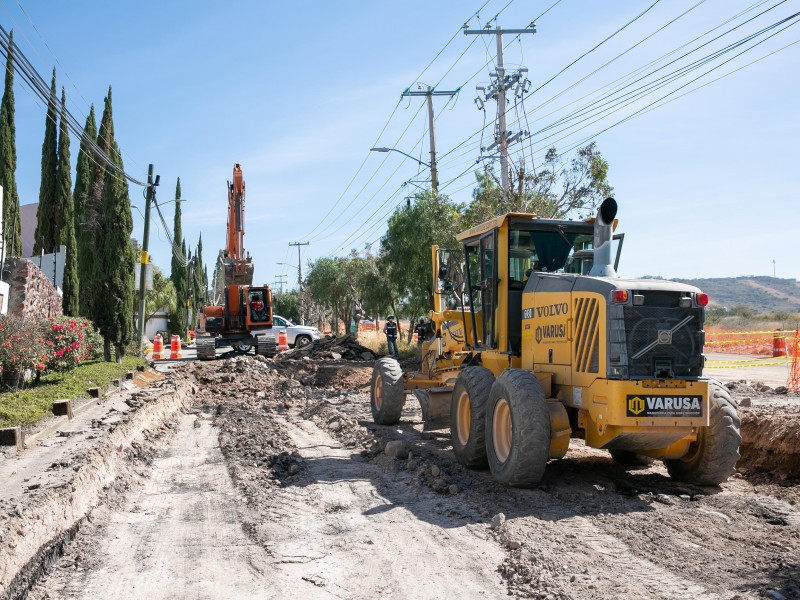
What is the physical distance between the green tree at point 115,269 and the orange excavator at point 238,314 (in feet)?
16.5

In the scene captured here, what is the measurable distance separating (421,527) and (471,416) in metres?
2.34

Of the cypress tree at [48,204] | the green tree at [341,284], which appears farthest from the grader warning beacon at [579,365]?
the green tree at [341,284]

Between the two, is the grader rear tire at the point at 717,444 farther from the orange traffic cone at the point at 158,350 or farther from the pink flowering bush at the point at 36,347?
the orange traffic cone at the point at 158,350

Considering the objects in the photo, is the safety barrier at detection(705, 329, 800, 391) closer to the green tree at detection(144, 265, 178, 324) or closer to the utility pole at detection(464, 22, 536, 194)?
the utility pole at detection(464, 22, 536, 194)

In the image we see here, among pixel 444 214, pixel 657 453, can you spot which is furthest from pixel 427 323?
pixel 444 214

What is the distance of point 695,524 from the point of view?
255 inches

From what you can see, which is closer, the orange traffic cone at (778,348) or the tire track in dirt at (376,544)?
the tire track in dirt at (376,544)

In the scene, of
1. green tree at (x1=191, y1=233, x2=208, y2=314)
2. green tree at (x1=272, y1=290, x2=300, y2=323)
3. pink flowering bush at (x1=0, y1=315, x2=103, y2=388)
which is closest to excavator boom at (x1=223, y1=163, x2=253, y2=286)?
pink flowering bush at (x1=0, y1=315, x2=103, y2=388)

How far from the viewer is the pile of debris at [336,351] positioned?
29.4 meters

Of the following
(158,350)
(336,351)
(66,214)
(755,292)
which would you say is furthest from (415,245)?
(755,292)

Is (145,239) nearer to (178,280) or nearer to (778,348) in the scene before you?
(778,348)

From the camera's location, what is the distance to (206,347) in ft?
99.8

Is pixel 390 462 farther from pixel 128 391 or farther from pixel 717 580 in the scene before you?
pixel 128 391

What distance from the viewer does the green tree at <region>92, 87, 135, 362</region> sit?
24.3 metres
